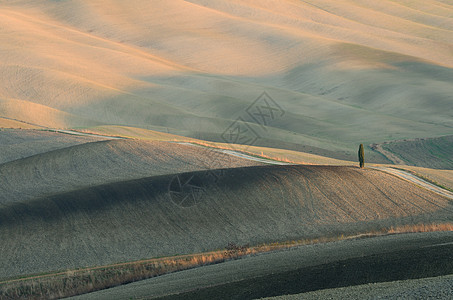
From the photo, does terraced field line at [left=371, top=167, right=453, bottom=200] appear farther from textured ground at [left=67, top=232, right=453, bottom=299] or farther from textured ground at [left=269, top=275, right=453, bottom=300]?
textured ground at [left=269, top=275, right=453, bottom=300]

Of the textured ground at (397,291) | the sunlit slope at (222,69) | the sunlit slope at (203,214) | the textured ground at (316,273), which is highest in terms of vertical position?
the textured ground at (397,291)

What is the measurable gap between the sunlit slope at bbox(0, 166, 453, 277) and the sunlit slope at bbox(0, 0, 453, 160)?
1137 inches

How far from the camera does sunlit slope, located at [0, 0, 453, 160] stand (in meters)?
80.1

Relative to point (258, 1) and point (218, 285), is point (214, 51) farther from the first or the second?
point (218, 285)

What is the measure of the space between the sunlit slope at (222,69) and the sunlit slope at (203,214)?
28.9 m

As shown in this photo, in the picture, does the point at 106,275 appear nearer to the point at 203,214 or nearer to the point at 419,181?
the point at 203,214

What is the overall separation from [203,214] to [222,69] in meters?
96.7

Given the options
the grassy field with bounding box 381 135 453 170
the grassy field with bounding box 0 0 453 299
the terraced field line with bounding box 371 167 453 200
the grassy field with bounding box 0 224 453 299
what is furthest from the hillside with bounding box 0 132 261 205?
the grassy field with bounding box 381 135 453 170

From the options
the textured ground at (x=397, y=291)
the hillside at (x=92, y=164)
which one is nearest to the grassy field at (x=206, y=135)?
the hillside at (x=92, y=164)

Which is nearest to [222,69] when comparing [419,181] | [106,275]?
[419,181]

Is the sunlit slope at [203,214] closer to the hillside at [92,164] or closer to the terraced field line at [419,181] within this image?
the terraced field line at [419,181]

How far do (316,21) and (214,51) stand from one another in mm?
47917

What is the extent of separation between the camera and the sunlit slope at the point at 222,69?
263 ft

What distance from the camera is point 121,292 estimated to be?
58.6 ft
